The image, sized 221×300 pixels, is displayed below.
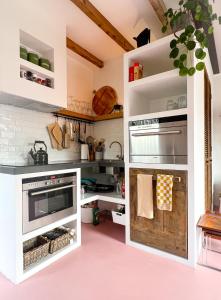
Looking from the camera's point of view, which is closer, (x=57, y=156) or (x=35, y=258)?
(x=35, y=258)

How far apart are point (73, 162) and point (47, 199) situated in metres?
0.51

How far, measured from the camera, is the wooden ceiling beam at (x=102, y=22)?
5.98ft

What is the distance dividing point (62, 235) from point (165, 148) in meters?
1.37

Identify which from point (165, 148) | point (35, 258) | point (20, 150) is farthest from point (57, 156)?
point (165, 148)

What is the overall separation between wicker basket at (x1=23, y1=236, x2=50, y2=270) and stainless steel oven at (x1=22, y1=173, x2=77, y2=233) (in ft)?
0.76

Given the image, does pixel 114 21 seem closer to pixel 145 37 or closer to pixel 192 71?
pixel 145 37

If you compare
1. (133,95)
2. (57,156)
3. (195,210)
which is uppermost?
(133,95)

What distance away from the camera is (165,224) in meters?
1.81

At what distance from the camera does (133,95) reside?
2.12 meters

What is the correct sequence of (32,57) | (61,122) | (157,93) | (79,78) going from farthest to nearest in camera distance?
(79,78) → (61,122) → (157,93) → (32,57)

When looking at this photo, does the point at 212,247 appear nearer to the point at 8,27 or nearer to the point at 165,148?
the point at 165,148

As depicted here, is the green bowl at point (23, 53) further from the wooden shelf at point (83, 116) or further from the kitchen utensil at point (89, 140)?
the kitchen utensil at point (89, 140)

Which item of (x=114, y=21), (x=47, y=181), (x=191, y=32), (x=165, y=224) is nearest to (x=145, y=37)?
(x=114, y=21)

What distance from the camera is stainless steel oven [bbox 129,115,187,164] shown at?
1.70m
